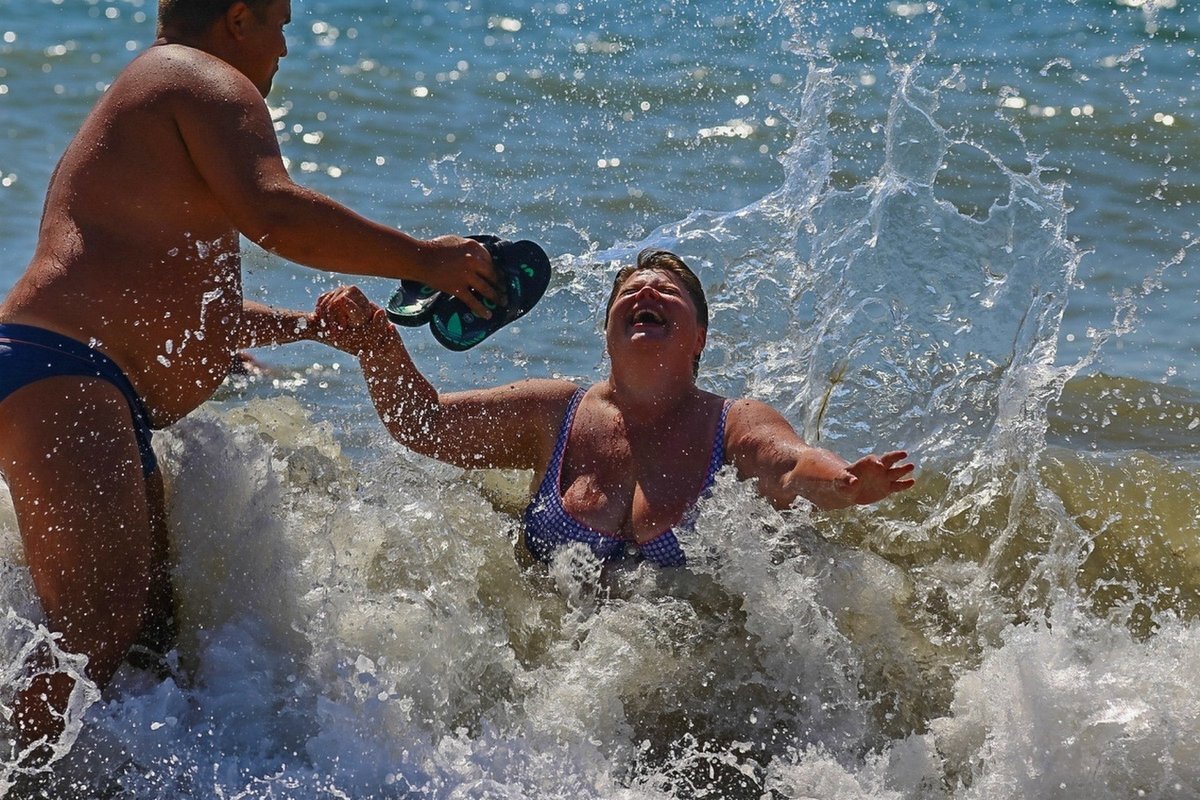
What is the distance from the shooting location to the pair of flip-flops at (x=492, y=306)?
355 cm

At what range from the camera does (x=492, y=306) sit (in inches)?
139

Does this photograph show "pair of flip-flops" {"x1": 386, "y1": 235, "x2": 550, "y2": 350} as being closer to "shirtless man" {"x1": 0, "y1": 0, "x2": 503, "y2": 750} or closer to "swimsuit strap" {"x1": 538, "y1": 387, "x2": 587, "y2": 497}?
"shirtless man" {"x1": 0, "y1": 0, "x2": 503, "y2": 750}

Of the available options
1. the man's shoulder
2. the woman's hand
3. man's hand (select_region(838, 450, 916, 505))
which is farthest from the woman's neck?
the man's shoulder

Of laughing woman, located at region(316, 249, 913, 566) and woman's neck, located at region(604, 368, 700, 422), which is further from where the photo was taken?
woman's neck, located at region(604, 368, 700, 422)

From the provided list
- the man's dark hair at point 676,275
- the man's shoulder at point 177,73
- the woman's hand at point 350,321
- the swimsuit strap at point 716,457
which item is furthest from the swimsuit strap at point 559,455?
the man's shoulder at point 177,73

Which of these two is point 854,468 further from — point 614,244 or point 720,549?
point 614,244

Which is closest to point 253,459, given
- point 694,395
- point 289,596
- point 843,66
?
point 289,596

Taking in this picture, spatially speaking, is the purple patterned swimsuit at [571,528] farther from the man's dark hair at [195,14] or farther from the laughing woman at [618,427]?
the man's dark hair at [195,14]

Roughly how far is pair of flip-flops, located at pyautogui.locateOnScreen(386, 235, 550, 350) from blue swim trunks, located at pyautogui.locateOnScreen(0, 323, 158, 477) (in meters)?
0.72

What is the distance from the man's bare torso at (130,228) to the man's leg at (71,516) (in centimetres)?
16

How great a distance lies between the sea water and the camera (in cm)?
345

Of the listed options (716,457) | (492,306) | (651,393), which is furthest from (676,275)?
(492,306)

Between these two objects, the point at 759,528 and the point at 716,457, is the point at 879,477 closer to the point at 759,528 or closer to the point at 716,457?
the point at 759,528

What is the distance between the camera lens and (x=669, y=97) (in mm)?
9961
